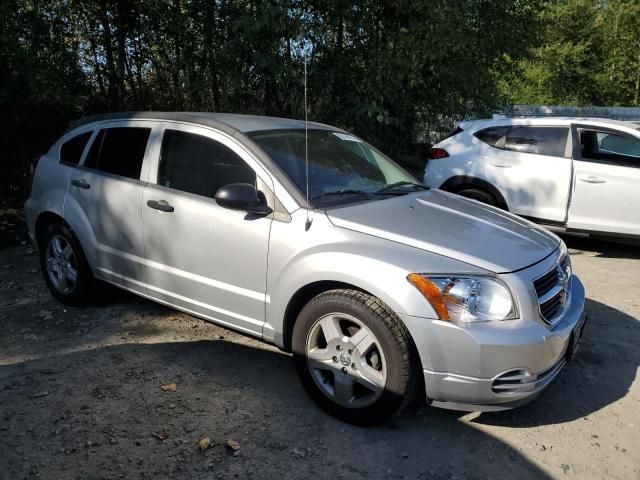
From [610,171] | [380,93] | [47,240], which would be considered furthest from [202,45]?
[610,171]

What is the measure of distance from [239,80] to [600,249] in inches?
232

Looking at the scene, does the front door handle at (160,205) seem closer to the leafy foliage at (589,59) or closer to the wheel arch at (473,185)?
the wheel arch at (473,185)

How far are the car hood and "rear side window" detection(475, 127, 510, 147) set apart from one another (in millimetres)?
3560

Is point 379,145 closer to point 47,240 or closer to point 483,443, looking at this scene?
point 47,240

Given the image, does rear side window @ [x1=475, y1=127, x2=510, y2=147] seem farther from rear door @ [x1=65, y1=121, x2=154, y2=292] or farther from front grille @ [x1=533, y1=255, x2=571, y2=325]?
rear door @ [x1=65, y1=121, x2=154, y2=292]

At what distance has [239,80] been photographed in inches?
354

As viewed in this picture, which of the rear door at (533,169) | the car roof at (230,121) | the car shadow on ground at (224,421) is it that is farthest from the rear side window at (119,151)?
the rear door at (533,169)

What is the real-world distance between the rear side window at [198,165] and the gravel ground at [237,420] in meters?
1.19

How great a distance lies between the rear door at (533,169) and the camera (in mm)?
6570

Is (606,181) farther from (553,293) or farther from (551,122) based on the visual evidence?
(553,293)

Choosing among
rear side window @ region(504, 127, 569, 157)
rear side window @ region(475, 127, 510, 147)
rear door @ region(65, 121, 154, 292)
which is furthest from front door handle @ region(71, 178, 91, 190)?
rear side window @ region(504, 127, 569, 157)

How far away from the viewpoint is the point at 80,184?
445 cm

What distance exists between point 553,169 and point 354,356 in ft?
15.3

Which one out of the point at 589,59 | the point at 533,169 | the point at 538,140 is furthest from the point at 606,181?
the point at 589,59
